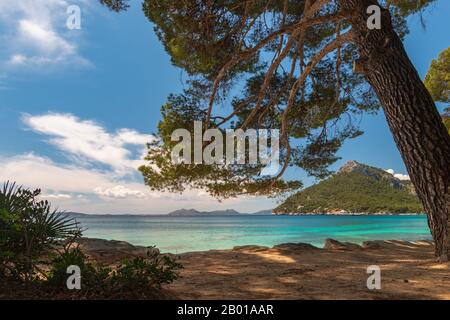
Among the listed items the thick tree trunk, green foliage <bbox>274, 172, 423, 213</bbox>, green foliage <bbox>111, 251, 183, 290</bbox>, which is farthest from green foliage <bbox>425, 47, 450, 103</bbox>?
green foliage <bbox>274, 172, 423, 213</bbox>

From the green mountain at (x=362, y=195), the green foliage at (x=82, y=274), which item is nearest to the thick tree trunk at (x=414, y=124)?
the green foliage at (x=82, y=274)

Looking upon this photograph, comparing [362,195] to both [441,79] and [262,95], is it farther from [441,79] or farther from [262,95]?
[262,95]

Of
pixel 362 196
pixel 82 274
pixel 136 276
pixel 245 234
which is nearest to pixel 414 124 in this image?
pixel 136 276

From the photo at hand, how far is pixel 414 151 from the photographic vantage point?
4852 mm

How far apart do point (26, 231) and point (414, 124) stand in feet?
15.1

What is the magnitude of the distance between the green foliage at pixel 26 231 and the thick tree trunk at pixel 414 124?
13.7 ft

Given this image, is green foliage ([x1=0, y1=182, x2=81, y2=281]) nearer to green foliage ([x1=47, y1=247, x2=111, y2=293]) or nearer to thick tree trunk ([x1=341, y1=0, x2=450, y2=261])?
green foliage ([x1=47, y1=247, x2=111, y2=293])

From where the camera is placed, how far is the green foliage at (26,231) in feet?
9.09

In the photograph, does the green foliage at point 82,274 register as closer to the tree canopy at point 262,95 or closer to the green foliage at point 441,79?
the tree canopy at point 262,95

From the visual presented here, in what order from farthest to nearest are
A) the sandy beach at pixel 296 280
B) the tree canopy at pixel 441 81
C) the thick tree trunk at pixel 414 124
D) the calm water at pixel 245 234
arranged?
the calm water at pixel 245 234, the tree canopy at pixel 441 81, the thick tree trunk at pixel 414 124, the sandy beach at pixel 296 280

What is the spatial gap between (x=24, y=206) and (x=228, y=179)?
6.11 m

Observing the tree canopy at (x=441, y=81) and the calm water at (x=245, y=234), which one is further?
the calm water at (x=245, y=234)

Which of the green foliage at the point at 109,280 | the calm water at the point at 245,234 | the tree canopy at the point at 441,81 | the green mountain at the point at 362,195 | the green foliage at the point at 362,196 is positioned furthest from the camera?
the green mountain at the point at 362,195

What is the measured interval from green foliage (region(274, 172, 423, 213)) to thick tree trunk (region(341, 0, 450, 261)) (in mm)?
67564
